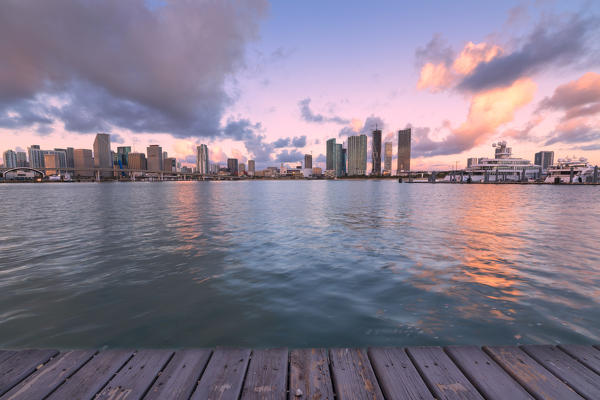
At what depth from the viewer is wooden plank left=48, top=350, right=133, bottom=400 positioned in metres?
3.18

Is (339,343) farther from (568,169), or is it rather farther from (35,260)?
(568,169)

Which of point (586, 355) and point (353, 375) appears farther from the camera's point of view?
point (586, 355)

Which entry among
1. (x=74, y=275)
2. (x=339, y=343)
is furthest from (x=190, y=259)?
(x=339, y=343)

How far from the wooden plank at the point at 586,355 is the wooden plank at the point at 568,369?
0.08m

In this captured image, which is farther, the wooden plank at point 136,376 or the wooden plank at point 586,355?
the wooden plank at point 586,355

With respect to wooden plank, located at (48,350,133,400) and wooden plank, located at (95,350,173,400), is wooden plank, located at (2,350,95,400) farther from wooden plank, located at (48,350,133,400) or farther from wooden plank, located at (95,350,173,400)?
wooden plank, located at (95,350,173,400)

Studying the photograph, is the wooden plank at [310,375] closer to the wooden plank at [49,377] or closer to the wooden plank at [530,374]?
the wooden plank at [530,374]

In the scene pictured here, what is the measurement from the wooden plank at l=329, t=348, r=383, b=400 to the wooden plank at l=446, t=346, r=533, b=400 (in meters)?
1.34

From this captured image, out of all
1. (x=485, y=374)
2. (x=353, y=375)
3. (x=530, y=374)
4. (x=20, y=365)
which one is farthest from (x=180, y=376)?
(x=530, y=374)

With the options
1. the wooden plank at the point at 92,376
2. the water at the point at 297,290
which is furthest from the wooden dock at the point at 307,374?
the water at the point at 297,290

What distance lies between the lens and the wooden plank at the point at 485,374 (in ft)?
10.6

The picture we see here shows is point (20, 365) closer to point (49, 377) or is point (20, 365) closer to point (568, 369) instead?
point (49, 377)

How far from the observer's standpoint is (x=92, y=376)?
351 centimetres

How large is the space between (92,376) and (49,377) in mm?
563
